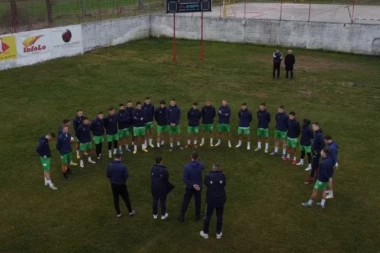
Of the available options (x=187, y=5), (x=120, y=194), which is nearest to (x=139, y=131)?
(x=120, y=194)

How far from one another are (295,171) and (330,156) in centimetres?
218

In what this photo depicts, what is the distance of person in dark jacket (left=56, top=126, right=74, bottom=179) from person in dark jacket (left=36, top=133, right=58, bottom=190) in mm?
488

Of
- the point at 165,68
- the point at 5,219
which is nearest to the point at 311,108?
the point at 165,68

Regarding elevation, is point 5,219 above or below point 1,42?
below

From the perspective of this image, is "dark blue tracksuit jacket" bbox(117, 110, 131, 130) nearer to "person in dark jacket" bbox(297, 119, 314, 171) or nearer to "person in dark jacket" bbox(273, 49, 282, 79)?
"person in dark jacket" bbox(297, 119, 314, 171)

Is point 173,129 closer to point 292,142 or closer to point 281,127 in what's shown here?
point 281,127

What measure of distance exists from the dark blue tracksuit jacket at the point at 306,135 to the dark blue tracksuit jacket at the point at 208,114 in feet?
10.8

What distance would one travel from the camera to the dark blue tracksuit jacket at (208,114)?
15364 mm

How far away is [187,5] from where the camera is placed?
25.4 m

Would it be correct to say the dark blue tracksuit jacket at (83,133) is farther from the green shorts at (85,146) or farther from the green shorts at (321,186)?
the green shorts at (321,186)

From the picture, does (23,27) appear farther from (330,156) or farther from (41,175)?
(330,156)

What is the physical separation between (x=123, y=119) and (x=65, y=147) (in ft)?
8.19

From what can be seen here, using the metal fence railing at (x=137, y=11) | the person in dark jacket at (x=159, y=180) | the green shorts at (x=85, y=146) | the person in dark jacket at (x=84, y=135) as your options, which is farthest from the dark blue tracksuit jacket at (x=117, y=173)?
the metal fence railing at (x=137, y=11)

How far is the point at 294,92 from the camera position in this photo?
21.3m
